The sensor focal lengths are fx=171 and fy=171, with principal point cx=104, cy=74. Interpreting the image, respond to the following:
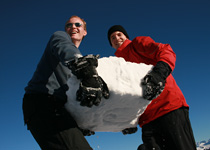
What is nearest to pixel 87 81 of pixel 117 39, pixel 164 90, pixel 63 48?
pixel 63 48

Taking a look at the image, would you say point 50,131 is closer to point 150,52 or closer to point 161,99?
point 161,99

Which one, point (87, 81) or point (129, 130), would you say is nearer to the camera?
point (87, 81)

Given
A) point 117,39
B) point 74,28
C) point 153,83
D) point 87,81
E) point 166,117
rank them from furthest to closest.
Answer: point 117,39
point 74,28
point 166,117
point 153,83
point 87,81

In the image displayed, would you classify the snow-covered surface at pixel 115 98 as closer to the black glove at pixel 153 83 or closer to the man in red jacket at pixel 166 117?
the black glove at pixel 153 83

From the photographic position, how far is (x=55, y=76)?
2.08m

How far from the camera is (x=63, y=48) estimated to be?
1746 mm

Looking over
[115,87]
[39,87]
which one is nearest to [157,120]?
[115,87]

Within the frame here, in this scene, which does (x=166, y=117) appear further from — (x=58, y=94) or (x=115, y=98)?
(x=58, y=94)

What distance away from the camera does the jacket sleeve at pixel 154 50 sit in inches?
95.2

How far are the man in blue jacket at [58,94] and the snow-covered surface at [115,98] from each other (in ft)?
0.37

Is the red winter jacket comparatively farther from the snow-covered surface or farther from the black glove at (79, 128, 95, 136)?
the black glove at (79, 128, 95, 136)

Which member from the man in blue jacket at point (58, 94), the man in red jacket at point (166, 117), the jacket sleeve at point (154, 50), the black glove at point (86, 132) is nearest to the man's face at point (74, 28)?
the man in blue jacket at point (58, 94)

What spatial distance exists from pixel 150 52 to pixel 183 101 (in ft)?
3.25

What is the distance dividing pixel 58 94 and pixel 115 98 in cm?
65
